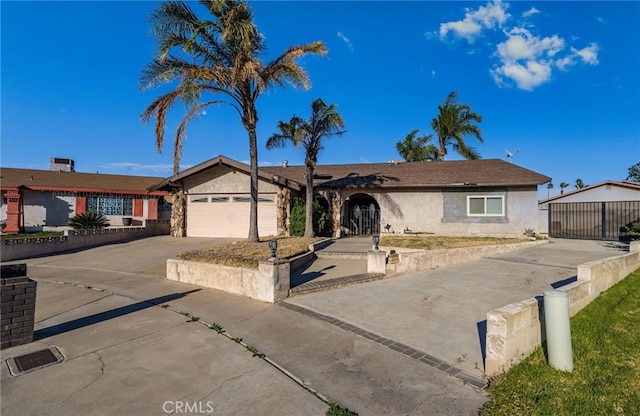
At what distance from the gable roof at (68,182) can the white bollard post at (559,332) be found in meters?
26.1

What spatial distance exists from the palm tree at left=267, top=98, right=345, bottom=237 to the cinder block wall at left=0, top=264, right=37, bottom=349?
39.1 feet

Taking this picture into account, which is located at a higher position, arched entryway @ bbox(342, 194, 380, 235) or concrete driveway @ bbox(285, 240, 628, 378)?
arched entryway @ bbox(342, 194, 380, 235)

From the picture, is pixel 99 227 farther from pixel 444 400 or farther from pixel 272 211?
pixel 444 400

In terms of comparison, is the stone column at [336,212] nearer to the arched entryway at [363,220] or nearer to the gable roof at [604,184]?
the arched entryway at [363,220]

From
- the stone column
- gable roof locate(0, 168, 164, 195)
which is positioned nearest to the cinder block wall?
the stone column

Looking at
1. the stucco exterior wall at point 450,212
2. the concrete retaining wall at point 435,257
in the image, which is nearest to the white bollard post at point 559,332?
the concrete retaining wall at point 435,257

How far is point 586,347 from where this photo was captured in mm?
5051

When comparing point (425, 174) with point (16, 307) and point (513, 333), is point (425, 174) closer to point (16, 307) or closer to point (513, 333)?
point (513, 333)

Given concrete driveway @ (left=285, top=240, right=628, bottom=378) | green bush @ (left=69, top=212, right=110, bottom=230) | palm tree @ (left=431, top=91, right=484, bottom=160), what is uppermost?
palm tree @ (left=431, top=91, right=484, bottom=160)

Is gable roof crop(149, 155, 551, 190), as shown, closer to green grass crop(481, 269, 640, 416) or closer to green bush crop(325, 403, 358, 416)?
green grass crop(481, 269, 640, 416)

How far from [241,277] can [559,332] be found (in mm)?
6541

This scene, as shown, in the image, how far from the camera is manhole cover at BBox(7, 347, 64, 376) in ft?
14.3

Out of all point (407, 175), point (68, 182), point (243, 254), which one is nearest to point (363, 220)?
point (407, 175)

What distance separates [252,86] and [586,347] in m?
13.0
